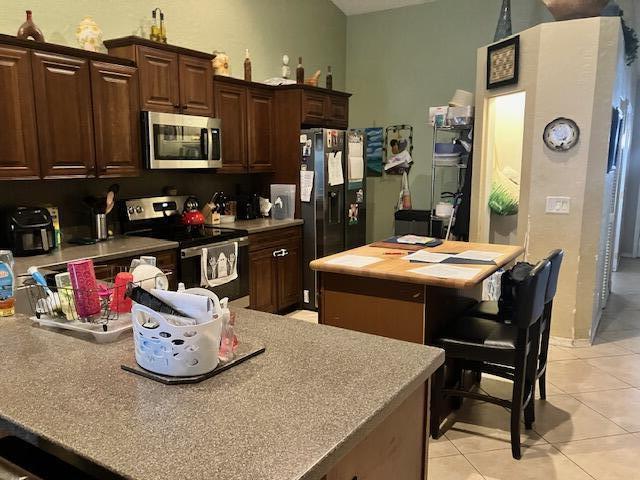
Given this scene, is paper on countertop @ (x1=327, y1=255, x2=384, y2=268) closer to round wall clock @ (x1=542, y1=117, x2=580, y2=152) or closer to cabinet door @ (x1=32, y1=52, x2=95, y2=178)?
cabinet door @ (x1=32, y1=52, x2=95, y2=178)

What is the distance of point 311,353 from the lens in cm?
137

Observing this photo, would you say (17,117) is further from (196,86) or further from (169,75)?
(196,86)

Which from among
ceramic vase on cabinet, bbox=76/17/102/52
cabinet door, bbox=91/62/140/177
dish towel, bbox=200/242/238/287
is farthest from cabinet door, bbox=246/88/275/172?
ceramic vase on cabinet, bbox=76/17/102/52

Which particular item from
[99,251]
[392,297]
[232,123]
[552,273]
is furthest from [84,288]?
[232,123]

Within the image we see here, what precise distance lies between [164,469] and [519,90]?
396cm

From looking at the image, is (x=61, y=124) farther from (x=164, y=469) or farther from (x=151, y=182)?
(x=164, y=469)

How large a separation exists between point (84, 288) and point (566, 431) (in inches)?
99.8

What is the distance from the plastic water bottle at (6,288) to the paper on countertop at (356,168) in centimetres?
365

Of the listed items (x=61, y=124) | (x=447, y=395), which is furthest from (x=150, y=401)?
(x=61, y=124)

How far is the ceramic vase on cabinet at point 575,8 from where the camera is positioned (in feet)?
→ 12.1

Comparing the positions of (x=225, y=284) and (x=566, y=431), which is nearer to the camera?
(x=566, y=431)

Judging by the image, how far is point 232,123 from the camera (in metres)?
4.41

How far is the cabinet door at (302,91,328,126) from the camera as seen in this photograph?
4801 mm

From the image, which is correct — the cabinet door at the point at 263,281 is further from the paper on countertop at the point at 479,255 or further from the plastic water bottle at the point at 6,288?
the plastic water bottle at the point at 6,288
